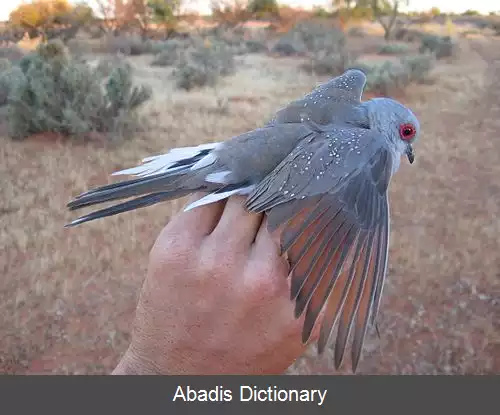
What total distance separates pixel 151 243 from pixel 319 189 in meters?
2.39

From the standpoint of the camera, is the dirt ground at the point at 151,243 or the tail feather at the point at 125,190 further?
the dirt ground at the point at 151,243

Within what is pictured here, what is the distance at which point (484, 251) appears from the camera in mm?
3551

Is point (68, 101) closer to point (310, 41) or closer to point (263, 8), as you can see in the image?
point (310, 41)

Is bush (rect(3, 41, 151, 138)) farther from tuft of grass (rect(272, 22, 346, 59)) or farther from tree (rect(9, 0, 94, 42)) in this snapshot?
tuft of grass (rect(272, 22, 346, 59))

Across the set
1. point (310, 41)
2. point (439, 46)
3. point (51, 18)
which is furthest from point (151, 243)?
point (439, 46)

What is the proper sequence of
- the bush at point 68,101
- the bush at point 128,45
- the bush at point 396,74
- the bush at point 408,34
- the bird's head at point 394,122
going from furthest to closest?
→ 1. the bush at point 408,34
2. the bush at point 128,45
3. the bush at point 396,74
4. the bush at point 68,101
5. the bird's head at point 394,122

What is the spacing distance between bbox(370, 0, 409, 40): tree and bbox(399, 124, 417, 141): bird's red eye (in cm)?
955

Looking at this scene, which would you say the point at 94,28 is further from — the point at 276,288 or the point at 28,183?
the point at 276,288

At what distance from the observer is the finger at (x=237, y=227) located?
117 cm

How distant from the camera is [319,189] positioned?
54.2 inches

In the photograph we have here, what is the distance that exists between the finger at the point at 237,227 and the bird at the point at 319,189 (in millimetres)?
33

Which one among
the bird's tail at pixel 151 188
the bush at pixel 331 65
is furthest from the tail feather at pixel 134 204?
the bush at pixel 331 65

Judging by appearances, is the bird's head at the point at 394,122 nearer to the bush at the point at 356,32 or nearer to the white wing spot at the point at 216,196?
the white wing spot at the point at 216,196

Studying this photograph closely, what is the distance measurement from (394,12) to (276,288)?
36.0 feet
